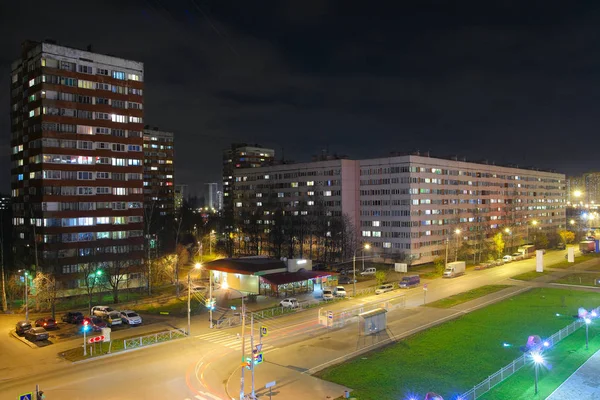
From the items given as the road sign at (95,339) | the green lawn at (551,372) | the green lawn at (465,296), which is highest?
the road sign at (95,339)

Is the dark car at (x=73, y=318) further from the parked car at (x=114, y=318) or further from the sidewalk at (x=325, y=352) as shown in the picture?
the sidewalk at (x=325, y=352)

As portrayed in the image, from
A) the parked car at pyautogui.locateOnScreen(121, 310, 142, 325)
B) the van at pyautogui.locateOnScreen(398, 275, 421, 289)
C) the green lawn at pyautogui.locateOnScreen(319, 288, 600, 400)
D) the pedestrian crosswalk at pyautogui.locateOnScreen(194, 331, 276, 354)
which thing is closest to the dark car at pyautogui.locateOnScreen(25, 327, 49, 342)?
the parked car at pyautogui.locateOnScreen(121, 310, 142, 325)

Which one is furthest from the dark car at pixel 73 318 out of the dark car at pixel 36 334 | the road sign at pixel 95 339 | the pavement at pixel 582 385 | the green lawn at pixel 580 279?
the green lawn at pixel 580 279

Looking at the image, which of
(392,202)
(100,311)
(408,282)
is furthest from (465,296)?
(100,311)

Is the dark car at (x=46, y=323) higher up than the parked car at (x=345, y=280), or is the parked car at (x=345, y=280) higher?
the dark car at (x=46, y=323)

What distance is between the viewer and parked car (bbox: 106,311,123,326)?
44.4 meters

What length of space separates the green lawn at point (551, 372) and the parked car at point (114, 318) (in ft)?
113

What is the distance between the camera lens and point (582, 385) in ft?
88.3

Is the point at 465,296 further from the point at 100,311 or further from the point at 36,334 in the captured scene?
the point at 36,334

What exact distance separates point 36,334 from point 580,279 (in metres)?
72.0

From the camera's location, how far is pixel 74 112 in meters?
65.1

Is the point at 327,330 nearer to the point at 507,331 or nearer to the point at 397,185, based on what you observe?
the point at 507,331

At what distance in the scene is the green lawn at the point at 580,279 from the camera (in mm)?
65775

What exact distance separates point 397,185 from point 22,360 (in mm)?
74483
